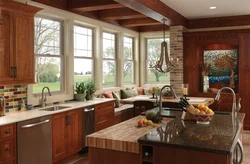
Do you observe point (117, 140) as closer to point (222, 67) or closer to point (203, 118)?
point (203, 118)

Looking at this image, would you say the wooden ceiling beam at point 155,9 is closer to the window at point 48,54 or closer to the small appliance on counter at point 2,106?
the window at point 48,54

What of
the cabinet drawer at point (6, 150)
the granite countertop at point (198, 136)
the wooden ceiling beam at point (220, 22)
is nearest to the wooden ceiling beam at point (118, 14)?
the wooden ceiling beam at point (220, 22)

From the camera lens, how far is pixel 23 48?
408 centimetres

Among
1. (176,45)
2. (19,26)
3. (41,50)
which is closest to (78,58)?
(41,50)

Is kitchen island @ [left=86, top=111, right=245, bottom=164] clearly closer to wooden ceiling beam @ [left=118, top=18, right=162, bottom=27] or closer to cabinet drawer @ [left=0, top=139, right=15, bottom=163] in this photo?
cabinet drawer @ [left=0, top=139, right=15, bottom=163]

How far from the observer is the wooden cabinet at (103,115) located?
5.40 m

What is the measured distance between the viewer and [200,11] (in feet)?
21.4

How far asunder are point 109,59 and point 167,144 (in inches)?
206

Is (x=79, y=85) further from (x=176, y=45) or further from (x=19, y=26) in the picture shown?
(x=176, y=45)

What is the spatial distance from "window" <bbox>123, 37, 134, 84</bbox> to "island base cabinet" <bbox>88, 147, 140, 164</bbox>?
561 centimetres

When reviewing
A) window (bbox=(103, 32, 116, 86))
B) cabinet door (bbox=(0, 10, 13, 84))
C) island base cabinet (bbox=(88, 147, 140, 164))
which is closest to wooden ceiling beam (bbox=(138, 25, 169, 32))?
window (bbox=(103, 32, 116, 86))

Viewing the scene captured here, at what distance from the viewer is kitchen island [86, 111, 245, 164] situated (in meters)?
2.15

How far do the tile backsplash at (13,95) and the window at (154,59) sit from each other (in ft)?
16.1

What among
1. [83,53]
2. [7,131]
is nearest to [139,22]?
[83,53]
